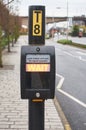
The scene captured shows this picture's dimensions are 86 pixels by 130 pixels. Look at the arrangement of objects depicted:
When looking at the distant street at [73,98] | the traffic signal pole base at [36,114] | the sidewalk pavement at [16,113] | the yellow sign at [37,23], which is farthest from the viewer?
the distant street at [73,98]

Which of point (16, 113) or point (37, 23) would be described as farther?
point (16, 113)

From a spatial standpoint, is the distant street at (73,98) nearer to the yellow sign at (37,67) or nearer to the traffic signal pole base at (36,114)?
the traffic signal pole base at (36,114)

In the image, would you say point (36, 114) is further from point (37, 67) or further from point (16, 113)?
point (16, 113)

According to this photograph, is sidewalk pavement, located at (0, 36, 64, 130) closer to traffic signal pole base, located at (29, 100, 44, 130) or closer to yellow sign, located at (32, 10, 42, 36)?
traffic signal pole base, located at (29, 100, 44, 130)

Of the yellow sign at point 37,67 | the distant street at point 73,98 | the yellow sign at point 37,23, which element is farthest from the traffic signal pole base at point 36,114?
the distant street at point 73,98

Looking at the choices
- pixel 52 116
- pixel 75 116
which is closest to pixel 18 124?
pixel 52 116

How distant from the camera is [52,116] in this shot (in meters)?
8.80

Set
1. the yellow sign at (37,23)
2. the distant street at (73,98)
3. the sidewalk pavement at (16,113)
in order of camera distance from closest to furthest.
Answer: the yellow sign at (37,23)
the sidewalk pavement at (16,113)
the distant street at (73,98)

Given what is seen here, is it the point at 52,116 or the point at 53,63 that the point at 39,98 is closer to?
the point at 53,63

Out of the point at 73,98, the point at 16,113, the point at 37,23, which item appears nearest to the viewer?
the point at 37,23

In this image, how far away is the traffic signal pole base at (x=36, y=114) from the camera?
14.3ft

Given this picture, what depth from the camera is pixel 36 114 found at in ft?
14.3

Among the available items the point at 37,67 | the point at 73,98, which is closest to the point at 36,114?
the point at 37,67

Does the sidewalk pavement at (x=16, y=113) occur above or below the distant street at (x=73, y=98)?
above
